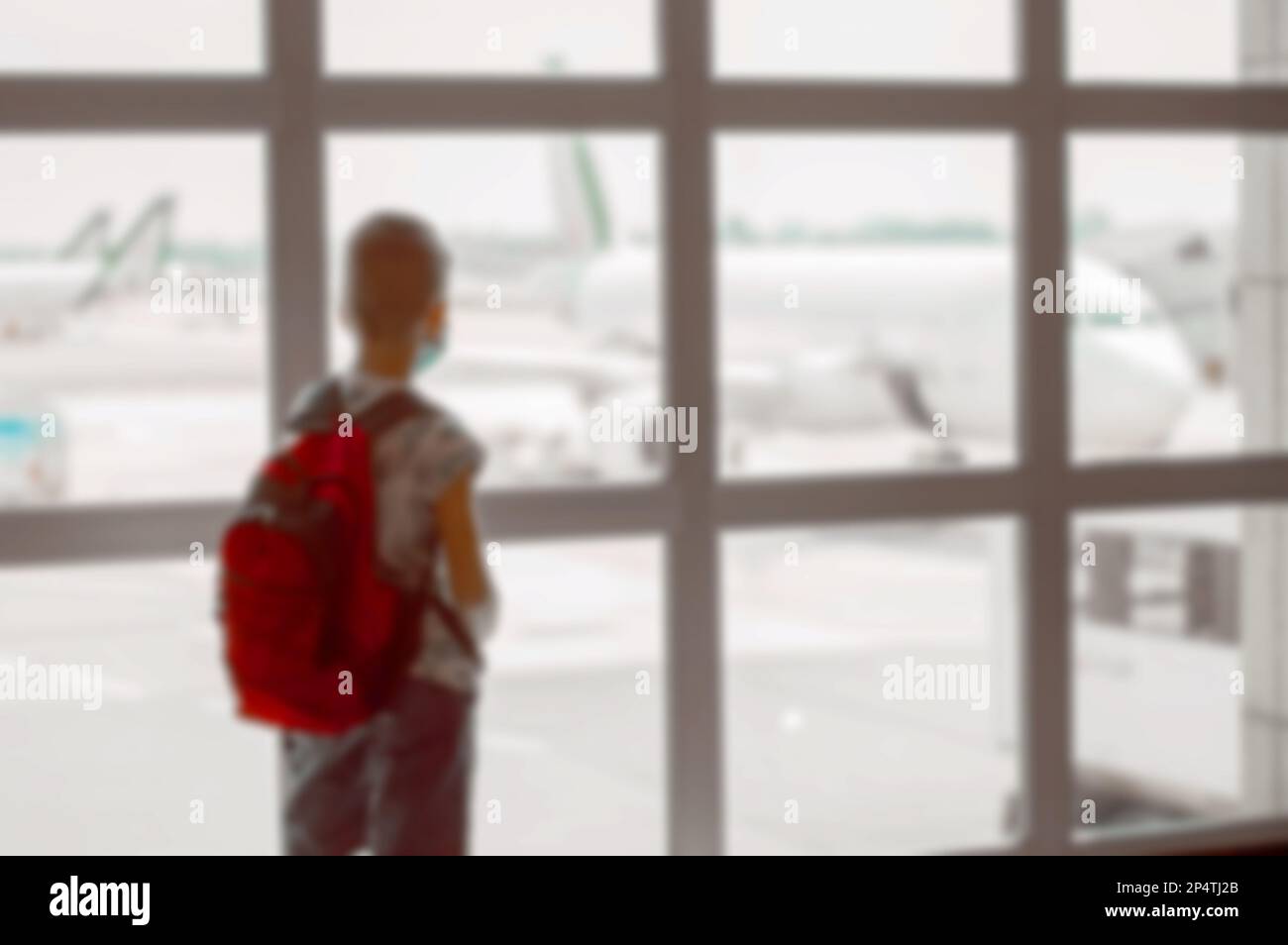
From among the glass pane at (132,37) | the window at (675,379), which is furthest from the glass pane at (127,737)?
the glass pane at (132,37)

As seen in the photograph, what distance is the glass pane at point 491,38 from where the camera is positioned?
10.6 feet

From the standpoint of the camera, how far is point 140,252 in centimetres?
319

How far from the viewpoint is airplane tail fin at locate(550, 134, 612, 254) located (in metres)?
3.52

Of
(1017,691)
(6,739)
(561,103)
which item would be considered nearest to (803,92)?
(561,103)

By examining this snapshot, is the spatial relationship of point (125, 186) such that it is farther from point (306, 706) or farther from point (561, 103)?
point (306, 706)

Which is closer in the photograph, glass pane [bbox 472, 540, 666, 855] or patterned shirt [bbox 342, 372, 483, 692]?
patterned shirt [bbox 342, 372, 483, 692]

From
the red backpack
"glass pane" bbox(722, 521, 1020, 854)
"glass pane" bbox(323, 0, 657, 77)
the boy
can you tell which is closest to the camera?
the red backpack

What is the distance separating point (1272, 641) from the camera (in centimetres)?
429

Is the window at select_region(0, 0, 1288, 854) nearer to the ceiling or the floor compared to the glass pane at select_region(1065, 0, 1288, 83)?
nearer to the floor

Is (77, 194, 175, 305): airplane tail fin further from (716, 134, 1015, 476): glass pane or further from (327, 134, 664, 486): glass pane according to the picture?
(716, 134, 1015, 476): glass pane

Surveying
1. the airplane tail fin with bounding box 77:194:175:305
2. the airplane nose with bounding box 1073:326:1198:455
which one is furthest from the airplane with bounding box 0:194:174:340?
the airplane nose with bounding box 1073:326:1198:455

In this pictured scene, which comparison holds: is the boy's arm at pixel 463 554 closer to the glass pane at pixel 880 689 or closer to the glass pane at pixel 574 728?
the glass pane at pixel 574 728

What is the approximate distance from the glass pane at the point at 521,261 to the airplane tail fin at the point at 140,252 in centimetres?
30

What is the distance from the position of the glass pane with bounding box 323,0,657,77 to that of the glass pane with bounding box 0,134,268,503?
0.29 metres
